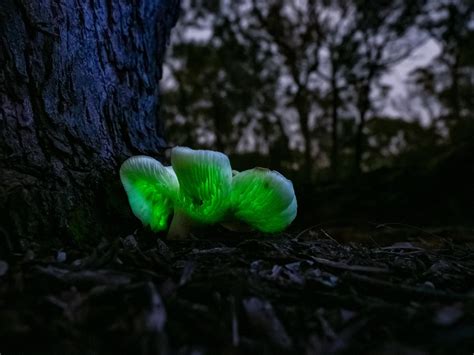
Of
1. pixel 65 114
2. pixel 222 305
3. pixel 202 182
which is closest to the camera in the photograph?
pixel 222 305

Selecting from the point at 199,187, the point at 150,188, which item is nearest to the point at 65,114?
the point at 150,188

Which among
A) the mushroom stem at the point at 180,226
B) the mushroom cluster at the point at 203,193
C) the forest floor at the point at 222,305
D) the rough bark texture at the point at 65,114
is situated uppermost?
the rough bark texture at the point at 65,114

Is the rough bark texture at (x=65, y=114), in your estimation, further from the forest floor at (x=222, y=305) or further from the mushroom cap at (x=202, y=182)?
the mushroom cap at (x=202, y=182)

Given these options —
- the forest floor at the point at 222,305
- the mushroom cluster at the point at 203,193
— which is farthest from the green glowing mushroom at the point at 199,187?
the forest floor at the point at 222,305

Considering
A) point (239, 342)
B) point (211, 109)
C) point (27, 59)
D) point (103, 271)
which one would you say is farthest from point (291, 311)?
point (211, 109)

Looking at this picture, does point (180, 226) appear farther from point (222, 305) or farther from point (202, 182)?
point (222, 305)

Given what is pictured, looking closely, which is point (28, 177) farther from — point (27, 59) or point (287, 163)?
point (287, 163)

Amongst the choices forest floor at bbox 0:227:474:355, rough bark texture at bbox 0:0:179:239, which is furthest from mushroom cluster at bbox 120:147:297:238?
forest floor at bbox 0:227:474:355
